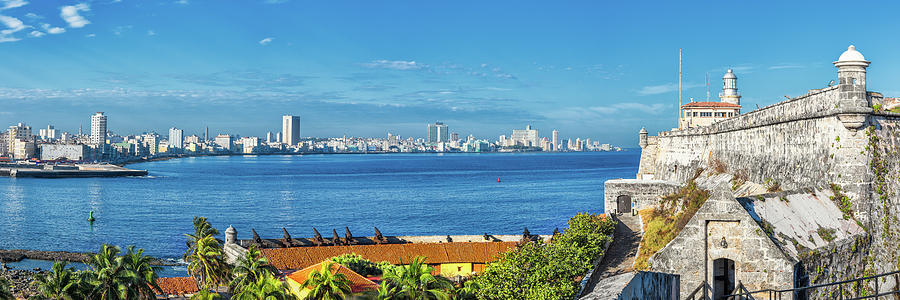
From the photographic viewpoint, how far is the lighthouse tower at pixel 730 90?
7262 cm

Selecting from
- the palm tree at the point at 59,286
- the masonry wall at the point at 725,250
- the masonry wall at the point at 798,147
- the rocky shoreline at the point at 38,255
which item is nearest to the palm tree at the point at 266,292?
the palm tree at the point at 59,286

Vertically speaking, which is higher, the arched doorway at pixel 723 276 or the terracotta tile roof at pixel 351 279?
the arched doorway at pixel 723 276

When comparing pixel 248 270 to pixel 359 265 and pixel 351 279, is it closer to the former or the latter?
pixel 351 279

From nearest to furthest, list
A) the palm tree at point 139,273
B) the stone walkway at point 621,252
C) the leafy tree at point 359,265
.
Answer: the stone walkway at point 621,252, the palm tree at point 139,273, the leafy tree at point 359,265

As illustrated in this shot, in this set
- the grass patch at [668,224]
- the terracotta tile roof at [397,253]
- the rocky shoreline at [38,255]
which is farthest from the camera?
the rocky shoreline at [38,255]

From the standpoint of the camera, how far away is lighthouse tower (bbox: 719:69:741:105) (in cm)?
7262

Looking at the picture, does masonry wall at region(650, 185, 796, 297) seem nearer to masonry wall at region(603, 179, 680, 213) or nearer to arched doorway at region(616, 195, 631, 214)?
masonry wall at region(603, 179, 680, 213)

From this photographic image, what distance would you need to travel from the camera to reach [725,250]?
1096 cm

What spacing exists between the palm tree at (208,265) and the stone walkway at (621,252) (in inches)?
843

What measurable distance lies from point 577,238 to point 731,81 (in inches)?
2156

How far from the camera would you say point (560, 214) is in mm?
82062

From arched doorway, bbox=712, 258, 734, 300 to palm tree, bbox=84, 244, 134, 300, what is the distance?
957 inches

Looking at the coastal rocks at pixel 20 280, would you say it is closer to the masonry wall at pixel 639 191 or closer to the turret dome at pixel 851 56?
the masonry wall at pixel 639 191

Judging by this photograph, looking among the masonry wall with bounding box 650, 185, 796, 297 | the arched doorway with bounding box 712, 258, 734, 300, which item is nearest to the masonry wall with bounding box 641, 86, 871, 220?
the arched doorway with bounding box 712, 258, 734, 300
